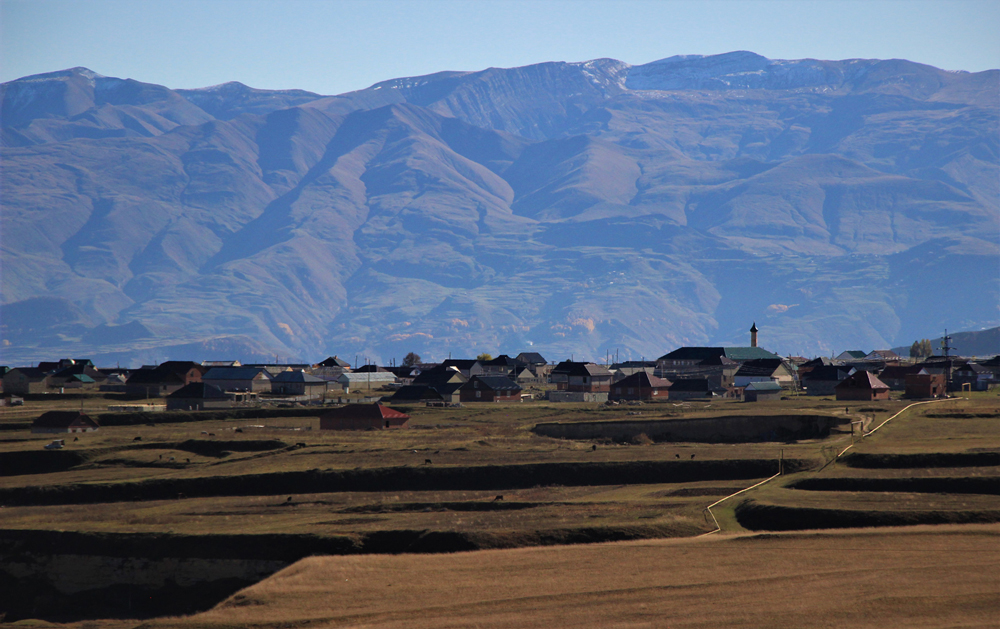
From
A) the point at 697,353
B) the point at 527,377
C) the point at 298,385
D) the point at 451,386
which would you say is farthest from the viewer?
the point at 697,353

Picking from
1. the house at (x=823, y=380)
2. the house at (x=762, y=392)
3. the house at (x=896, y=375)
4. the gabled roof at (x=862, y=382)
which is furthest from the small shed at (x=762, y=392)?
the house at (x=896, y=375)

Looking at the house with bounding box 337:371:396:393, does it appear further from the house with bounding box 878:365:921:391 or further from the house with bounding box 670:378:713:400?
the house with bounding box 878:365:921:391

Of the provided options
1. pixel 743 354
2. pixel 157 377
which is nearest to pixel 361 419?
pixel 157 377

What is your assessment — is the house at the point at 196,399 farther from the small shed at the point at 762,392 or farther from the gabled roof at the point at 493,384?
Result: the small shed at the point at 762,392

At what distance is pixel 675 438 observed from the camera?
8294 centimetres

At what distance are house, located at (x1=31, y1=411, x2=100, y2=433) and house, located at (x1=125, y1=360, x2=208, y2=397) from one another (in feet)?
150

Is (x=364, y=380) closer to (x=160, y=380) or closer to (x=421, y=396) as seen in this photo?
(x=160, y=380)

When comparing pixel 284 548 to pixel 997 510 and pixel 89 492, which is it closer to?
pixel 89 492

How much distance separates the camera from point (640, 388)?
128 metres

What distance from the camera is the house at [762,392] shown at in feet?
382

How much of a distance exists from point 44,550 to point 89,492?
524 inches

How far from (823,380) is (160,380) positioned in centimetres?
8803

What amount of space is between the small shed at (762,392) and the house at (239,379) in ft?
212

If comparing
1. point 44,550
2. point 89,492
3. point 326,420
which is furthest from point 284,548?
point 326,420
